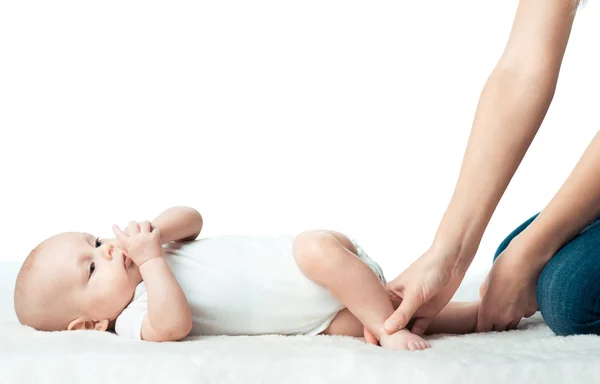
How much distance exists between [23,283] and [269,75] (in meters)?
1.87

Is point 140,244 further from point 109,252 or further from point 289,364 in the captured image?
point 289,364

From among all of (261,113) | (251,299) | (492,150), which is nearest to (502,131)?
(492,150)

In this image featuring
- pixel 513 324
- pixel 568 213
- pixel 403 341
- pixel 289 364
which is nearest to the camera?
pixel 289 364

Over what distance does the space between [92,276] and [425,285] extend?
67 centimetres

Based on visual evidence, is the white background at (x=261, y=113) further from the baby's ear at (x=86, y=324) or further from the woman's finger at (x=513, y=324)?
the baby's ear at (x=86, y=324)

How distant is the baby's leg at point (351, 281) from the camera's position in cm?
138

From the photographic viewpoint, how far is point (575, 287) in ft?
4.44

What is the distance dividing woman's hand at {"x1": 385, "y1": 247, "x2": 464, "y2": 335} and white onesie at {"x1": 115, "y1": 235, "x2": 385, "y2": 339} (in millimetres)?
118

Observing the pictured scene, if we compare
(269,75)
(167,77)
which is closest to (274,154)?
(269,75)

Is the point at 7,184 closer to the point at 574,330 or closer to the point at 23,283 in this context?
the point at 23,283

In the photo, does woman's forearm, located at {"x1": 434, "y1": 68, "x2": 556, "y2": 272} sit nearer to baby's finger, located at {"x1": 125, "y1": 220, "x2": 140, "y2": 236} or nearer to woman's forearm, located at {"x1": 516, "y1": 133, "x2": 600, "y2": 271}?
woman's forearm, located at {"x1": 516, "y1": 133, "x2": 600, "y2": 271}

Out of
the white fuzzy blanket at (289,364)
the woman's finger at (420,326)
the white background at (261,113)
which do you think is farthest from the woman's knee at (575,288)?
the white background at (261,113)

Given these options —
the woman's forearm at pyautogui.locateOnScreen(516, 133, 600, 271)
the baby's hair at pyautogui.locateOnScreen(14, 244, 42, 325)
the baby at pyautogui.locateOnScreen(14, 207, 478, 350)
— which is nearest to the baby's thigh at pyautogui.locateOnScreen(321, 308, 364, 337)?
the baby at pyautogui.locateOnScreen(14, 207, 478, 350)

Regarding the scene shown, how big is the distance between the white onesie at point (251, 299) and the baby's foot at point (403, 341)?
0.58 ft
